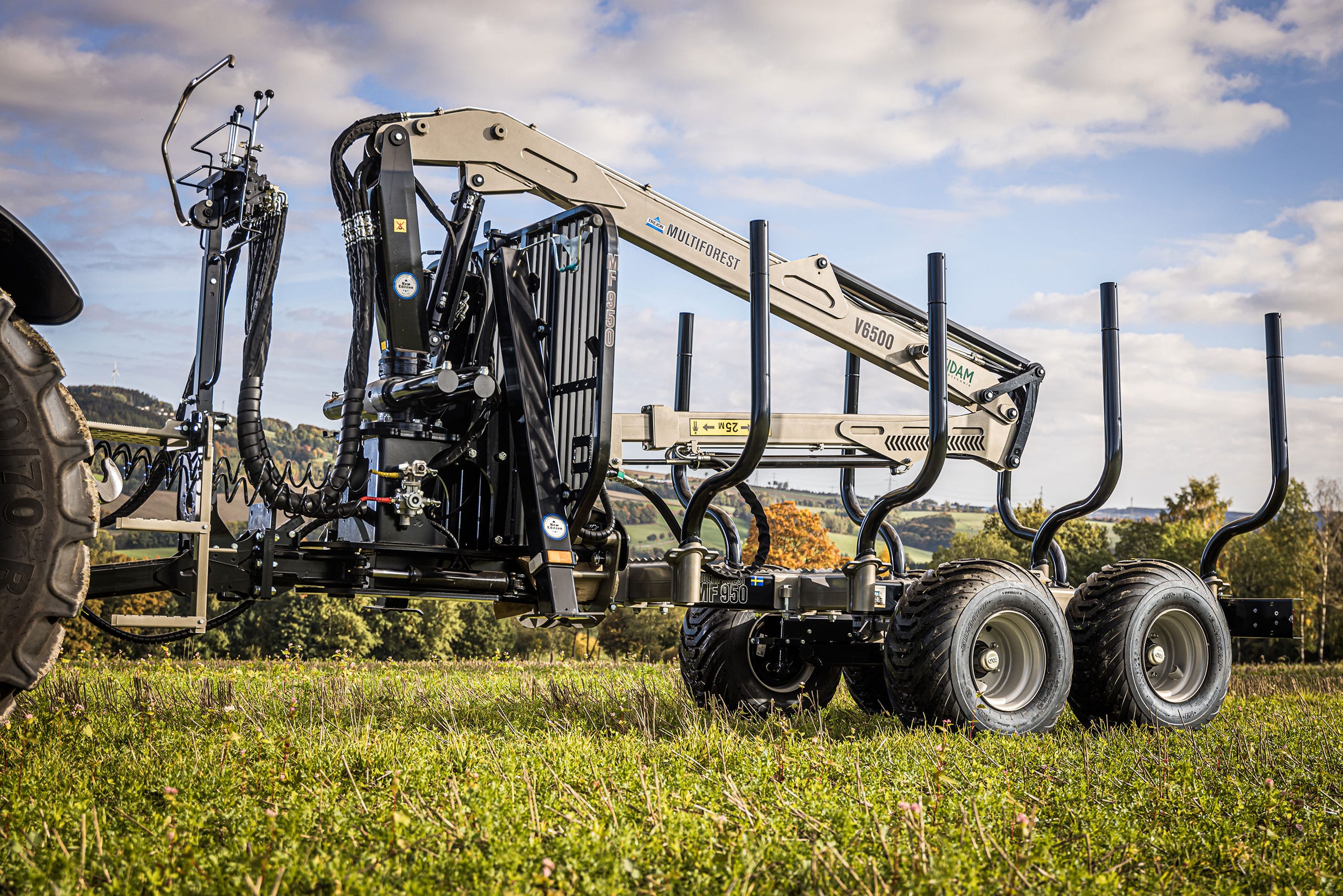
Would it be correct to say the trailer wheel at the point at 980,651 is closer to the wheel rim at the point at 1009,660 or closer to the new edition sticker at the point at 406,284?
the wheel rim at the point at 1009,660

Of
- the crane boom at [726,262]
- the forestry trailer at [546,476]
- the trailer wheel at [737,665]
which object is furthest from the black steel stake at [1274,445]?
the trailer wheel at [737,665]

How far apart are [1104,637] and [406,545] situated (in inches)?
192

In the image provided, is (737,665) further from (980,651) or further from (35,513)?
(35,513)

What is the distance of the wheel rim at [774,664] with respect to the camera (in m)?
8.98

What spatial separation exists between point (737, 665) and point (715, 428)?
1.90m

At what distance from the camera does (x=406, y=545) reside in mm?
6359

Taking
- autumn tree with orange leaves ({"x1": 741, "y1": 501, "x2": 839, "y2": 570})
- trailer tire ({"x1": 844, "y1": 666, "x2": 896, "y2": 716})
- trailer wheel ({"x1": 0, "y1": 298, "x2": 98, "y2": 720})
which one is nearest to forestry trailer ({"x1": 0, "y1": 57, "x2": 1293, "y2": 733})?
trailer tire ({"x1": 844, "y1": 666, "x2": 896, "y2": 716})

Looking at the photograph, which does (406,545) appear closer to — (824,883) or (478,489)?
(478,489)

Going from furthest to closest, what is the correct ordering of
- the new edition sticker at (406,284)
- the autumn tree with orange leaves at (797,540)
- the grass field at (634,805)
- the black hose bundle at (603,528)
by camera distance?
the autumn tree with orange leaves at (797,540) < the black hose bundle at (603,528) < the new edition sticker at (406,284) < the grass field at (634,805)

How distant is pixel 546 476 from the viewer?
261 inches

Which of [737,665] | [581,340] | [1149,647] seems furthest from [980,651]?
[581,340]

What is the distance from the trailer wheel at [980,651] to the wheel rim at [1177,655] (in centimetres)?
122

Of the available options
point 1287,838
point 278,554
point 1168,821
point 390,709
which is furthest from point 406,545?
point 1287,838

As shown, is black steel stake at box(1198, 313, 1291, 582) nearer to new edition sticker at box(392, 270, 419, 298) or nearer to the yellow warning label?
the yellow warning label
